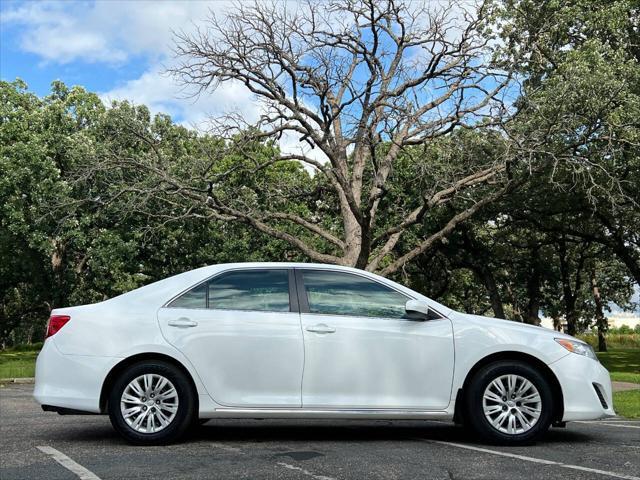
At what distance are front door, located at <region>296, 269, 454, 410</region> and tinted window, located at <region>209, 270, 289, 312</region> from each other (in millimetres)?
275

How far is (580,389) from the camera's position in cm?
693

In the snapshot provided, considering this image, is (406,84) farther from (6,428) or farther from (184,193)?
(6,428)

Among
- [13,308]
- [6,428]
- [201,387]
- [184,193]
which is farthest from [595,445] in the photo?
[13,308]

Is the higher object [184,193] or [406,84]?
[406,84]

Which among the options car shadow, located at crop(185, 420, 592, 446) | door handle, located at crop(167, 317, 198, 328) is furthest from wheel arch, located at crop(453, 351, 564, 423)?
door handle, located at crop(167, 317, 198, 328)

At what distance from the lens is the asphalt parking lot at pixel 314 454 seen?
5.46 meters

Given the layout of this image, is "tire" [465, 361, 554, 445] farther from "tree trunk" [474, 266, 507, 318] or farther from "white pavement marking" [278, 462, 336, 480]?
"tree trunk" [474, 266, 507, 318]

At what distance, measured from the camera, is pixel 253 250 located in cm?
2912

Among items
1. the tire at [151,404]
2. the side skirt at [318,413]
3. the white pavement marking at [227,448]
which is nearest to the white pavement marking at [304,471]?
the white pavement marking at [227,448]

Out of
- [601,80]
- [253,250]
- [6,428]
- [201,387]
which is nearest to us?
[201,387]

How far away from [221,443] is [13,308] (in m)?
46.1

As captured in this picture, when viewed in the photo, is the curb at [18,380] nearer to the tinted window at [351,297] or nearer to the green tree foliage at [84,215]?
the green tree foliage at [84,215]

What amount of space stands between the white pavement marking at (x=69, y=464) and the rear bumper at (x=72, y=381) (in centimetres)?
41

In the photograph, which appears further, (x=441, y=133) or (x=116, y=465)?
(x=441, y=133)
